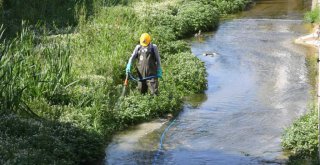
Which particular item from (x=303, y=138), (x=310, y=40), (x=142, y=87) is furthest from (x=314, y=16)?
(x=303, y=138)

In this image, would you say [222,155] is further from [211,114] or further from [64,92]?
A: [64,92]

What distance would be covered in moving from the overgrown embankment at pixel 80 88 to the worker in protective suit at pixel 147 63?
400 mm

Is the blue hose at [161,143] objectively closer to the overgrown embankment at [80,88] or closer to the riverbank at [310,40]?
the overgrown embankment at [80,88]

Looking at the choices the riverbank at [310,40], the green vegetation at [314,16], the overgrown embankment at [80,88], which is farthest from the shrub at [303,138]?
the green vegetation at [314,16]

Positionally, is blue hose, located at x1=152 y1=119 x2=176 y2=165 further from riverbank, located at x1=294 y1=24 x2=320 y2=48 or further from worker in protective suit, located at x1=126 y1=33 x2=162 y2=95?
riverbank, located at x1=294 y1=24 x2=320 y2=48

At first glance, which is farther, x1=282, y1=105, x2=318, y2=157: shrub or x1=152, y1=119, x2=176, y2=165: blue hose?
x1=152, y1=119, x2=176, y2=165: blue hose

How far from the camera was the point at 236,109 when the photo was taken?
522 inches

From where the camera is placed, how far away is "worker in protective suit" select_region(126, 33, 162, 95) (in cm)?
1291

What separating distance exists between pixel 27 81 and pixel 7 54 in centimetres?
64

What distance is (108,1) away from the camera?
21172mm

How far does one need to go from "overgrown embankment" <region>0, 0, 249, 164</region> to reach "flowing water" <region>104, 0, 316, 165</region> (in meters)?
0.44

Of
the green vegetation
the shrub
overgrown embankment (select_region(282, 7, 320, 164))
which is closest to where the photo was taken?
overgrown embankment (select_region(282, 7, 320, 164))

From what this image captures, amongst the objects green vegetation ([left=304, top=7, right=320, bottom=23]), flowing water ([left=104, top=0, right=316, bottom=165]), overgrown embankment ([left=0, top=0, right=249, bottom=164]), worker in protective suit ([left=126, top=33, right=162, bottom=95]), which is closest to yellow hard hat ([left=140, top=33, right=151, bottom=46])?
worker in protective suit ([left=126, top=33, right=162, bottom=95])

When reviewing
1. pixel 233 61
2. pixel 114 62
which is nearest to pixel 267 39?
pixel 233 61
